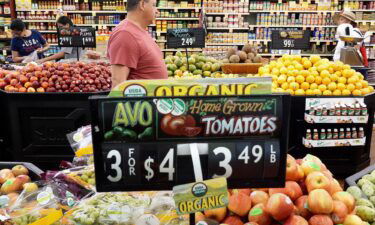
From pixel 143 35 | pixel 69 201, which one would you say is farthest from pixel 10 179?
pixel 143 35

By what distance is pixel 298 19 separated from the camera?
8602 mm

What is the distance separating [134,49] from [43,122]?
1247 mm

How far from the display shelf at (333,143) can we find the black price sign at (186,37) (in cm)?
175

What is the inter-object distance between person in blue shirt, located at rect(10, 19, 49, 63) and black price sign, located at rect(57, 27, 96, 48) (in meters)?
1.15

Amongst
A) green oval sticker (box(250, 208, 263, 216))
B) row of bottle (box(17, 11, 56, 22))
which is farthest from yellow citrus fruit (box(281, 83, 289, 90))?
row of bottle (box(17, 11, 56, 22))

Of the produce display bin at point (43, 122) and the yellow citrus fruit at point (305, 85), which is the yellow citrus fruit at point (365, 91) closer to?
the yellow citrus fruit at point (305, 85)

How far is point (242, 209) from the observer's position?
4.48 ft

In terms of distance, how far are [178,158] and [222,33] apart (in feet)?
25.4

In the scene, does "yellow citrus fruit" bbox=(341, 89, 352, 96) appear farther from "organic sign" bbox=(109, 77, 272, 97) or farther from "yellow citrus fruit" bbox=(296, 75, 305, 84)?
"organic sign" bbox=(109, 77, 272, 97)

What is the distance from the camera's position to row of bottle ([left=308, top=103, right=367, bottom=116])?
321 cm

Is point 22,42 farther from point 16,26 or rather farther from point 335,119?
point 335,119

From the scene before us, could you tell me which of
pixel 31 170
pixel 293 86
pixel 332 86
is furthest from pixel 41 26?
pixel 31 170

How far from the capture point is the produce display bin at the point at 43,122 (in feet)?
10.1

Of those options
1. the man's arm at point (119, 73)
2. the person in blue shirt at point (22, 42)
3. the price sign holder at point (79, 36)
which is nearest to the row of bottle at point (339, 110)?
the man's arm at point (119, 73)
